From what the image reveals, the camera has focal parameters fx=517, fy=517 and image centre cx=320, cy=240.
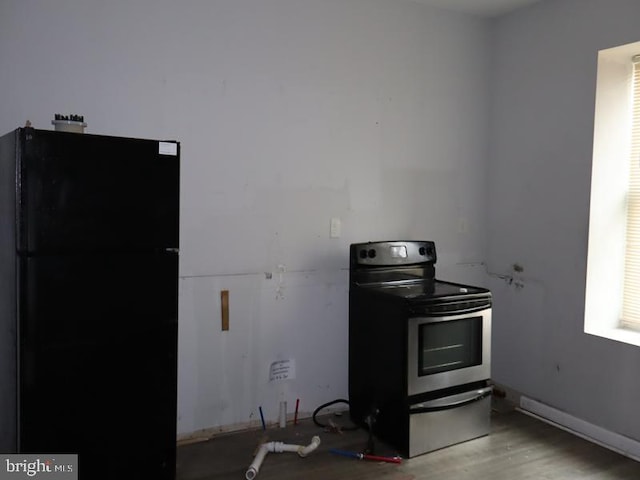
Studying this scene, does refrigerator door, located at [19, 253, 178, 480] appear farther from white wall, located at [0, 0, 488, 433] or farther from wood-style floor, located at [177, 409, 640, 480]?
white wall, located at [0, 0, 488, 433]

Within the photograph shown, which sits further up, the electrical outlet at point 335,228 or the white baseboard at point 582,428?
the electrical outlet at point 335,228

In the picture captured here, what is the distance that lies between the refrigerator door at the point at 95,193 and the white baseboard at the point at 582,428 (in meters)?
2.49

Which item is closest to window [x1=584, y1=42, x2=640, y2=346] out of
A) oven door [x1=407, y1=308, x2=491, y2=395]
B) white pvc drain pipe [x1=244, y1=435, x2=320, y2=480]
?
oven door [x1=407, y1=308, x2=491, y2=395]

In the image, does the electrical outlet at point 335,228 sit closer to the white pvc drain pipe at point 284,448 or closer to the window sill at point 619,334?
the white pvc drain pipe at point 284,448

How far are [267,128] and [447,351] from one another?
1583mm

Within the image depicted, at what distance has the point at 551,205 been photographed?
10.6 feet

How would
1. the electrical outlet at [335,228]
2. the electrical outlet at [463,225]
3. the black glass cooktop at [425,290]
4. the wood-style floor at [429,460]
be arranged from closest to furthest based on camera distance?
the wood-style floor at [429,460], the black glass cooktop at [425,290], the electrical outlet at [335,228], the electrical outlet at [463,225]

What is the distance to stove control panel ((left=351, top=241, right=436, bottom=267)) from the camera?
10.1 feet

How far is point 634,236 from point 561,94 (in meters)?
0.95

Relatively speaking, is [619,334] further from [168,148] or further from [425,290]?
[168,148]

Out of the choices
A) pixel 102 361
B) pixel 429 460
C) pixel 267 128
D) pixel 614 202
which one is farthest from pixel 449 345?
pixel 102 361

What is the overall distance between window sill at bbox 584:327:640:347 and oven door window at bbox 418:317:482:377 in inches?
27.9

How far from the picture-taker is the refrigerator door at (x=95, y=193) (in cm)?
181

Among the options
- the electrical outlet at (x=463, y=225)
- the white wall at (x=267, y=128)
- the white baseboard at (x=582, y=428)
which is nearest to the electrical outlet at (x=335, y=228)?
the white wall at (x=267, y=128)
